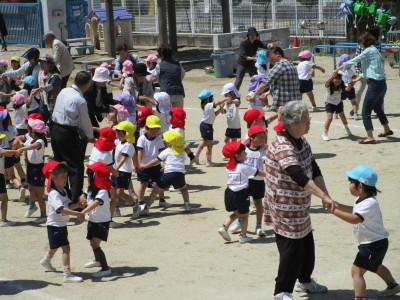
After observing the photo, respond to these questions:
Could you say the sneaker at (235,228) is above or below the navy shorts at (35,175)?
below

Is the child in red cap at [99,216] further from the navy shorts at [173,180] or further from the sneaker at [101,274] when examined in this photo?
the navy shorts at [173,180]

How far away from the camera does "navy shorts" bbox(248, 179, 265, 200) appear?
10.0m

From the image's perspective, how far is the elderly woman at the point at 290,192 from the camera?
719cm

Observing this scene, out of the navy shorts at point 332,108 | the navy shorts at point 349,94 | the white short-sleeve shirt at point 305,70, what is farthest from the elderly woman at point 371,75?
the white short-sleeve shirt at point 305,70

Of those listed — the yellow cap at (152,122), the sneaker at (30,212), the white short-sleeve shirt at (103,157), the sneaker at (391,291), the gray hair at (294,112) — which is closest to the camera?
the gray hair at (294,112)

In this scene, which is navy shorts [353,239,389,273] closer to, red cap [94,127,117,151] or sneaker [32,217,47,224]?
red cap [94,127,117,151]

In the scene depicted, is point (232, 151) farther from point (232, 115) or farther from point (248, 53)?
point (248, 53)

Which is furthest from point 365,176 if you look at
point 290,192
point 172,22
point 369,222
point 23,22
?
point 23,22

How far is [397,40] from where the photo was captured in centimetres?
2705

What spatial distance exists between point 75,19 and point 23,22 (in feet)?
6.54

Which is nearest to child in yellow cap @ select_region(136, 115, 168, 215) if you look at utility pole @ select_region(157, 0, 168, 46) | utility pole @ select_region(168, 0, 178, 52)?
utility pole @ select_region(157, 0, 168, 46)

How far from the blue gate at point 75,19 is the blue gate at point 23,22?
4.56 ft

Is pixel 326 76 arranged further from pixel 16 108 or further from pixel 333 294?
pixel 333 294

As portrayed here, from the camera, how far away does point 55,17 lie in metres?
32.0
